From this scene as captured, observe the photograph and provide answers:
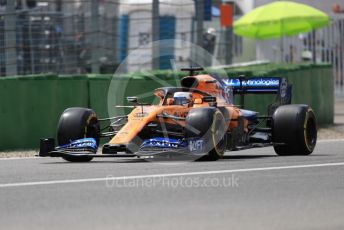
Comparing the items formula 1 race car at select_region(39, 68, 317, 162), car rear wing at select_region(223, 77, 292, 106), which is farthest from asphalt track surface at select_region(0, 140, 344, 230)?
car rear wing at select_region(223, 77, 292, 106)

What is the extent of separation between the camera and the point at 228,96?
15086 millimetres

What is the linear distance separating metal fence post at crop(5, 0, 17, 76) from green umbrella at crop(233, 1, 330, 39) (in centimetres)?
1109

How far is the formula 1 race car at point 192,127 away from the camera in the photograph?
13.2m

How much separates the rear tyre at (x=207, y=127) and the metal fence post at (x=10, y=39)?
24.3 feet

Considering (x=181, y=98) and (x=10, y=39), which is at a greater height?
(x=10, y=39)

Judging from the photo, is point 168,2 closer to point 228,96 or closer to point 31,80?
point 31,80

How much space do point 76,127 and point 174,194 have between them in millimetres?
3976

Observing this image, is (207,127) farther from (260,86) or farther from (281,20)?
(281,20)

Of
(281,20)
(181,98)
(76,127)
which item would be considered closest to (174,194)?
(76,127)

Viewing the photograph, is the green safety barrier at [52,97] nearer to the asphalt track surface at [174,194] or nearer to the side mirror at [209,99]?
the side mirror at [209,99]

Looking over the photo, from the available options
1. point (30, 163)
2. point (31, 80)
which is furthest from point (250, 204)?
point (31, 80)

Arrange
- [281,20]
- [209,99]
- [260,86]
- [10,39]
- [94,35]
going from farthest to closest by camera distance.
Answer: [281,20] < [94,35] < [10,39] < [260,86] < [209,99]

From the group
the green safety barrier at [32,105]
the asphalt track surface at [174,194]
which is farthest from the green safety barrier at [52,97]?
the asphalt track surface at [174,194]

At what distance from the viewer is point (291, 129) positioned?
14.6 m
